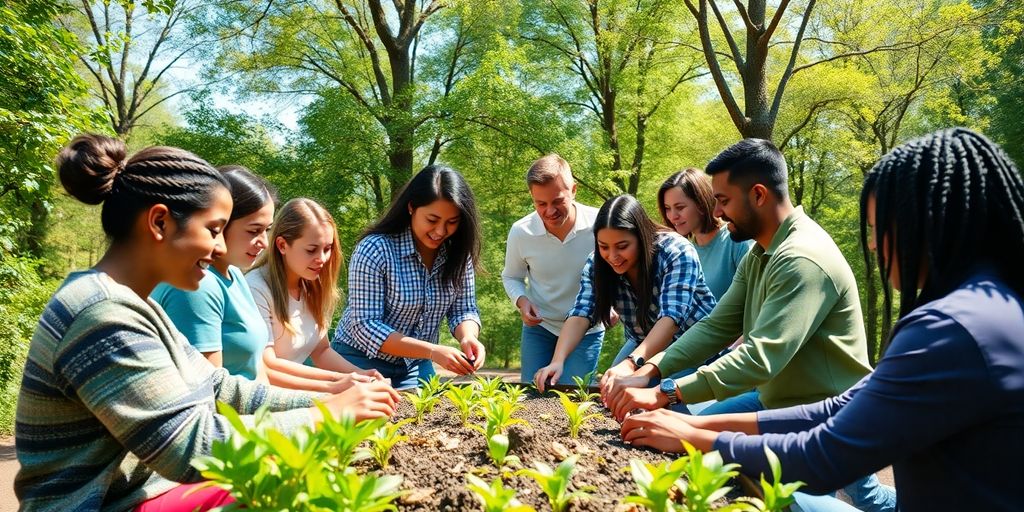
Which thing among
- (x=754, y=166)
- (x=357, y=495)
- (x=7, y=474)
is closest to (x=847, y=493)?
(x=754, y=166)

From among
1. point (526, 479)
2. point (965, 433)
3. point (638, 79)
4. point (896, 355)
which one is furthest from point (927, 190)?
point (638, 79)

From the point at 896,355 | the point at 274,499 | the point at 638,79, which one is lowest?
the point at 274,499

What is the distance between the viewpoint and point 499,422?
244cm

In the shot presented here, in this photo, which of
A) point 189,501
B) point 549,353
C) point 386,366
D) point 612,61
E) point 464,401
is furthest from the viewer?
point 612,61

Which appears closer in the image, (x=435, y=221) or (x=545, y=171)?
(x=435, y=221)

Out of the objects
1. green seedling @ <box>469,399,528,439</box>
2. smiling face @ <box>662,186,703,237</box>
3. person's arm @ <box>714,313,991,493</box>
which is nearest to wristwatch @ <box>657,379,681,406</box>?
green seedling @ <box>469,399,528,439</box>

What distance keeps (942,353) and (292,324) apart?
2.98 meters

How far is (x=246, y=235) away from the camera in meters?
3.07

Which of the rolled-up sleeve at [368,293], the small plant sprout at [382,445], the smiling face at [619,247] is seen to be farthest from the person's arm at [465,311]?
the small plant sprout at [382,445]

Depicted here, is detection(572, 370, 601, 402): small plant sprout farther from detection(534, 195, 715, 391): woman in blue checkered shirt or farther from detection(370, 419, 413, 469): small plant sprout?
detection(370, 419, 413, 469): small plant sprout

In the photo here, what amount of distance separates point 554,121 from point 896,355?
12.8 meters

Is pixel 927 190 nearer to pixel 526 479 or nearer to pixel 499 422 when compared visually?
pixel 526 479

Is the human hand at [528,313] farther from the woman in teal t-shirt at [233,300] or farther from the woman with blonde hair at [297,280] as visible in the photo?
the woman in teal t-shirt at [233,300]

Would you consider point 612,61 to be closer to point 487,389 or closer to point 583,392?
point 583,392
